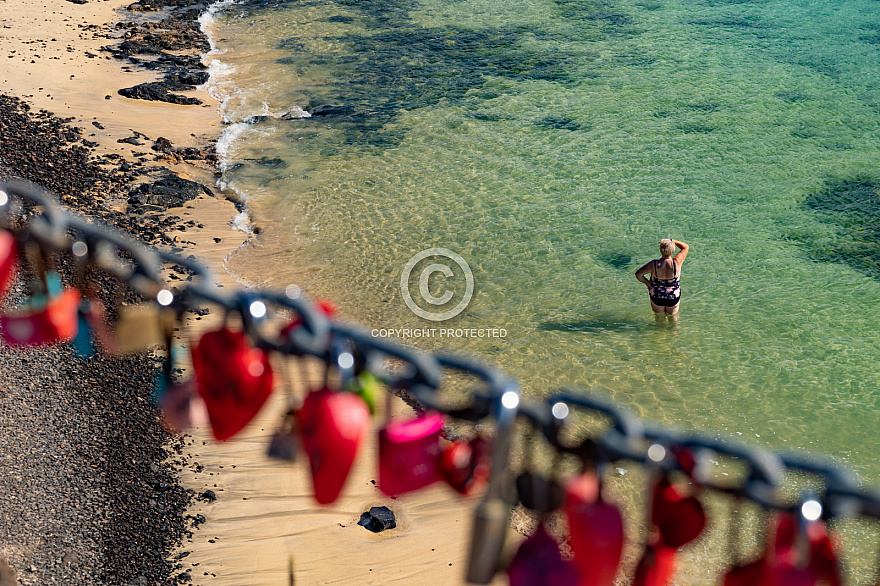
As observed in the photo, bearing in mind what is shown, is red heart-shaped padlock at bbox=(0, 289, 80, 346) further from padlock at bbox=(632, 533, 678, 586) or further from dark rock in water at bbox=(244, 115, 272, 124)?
dark rock in water at bbox=(244, 115, 272, 124)

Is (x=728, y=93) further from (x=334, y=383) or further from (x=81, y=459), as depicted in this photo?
(x=334, y=383)

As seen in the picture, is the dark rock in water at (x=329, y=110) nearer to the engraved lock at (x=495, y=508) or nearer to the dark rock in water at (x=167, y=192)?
the dark rock in water at (x=167, y=192)

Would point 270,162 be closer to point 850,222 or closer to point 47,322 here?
point 850,222

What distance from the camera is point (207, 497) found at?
23.4 feet

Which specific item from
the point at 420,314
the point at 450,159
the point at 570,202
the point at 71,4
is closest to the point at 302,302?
the point at 420,314

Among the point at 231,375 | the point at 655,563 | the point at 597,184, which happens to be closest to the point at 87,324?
the point at 231,375

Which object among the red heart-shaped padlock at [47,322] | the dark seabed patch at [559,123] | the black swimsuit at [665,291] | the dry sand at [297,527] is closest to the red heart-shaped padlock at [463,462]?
the red heart-shaped padlock at [47,322]

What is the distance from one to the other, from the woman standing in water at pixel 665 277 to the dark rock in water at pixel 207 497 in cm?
591

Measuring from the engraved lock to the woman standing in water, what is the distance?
834 cm

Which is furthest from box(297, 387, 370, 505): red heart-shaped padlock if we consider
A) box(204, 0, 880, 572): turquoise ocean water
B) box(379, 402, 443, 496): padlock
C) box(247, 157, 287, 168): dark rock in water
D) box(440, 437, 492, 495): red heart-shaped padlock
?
box(247, 157, 287, 168): dark rock in water

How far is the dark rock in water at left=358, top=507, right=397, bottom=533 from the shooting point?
7.07 m

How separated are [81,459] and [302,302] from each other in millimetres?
6383

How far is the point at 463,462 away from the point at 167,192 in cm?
1282

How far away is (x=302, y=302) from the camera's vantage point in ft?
6.18
